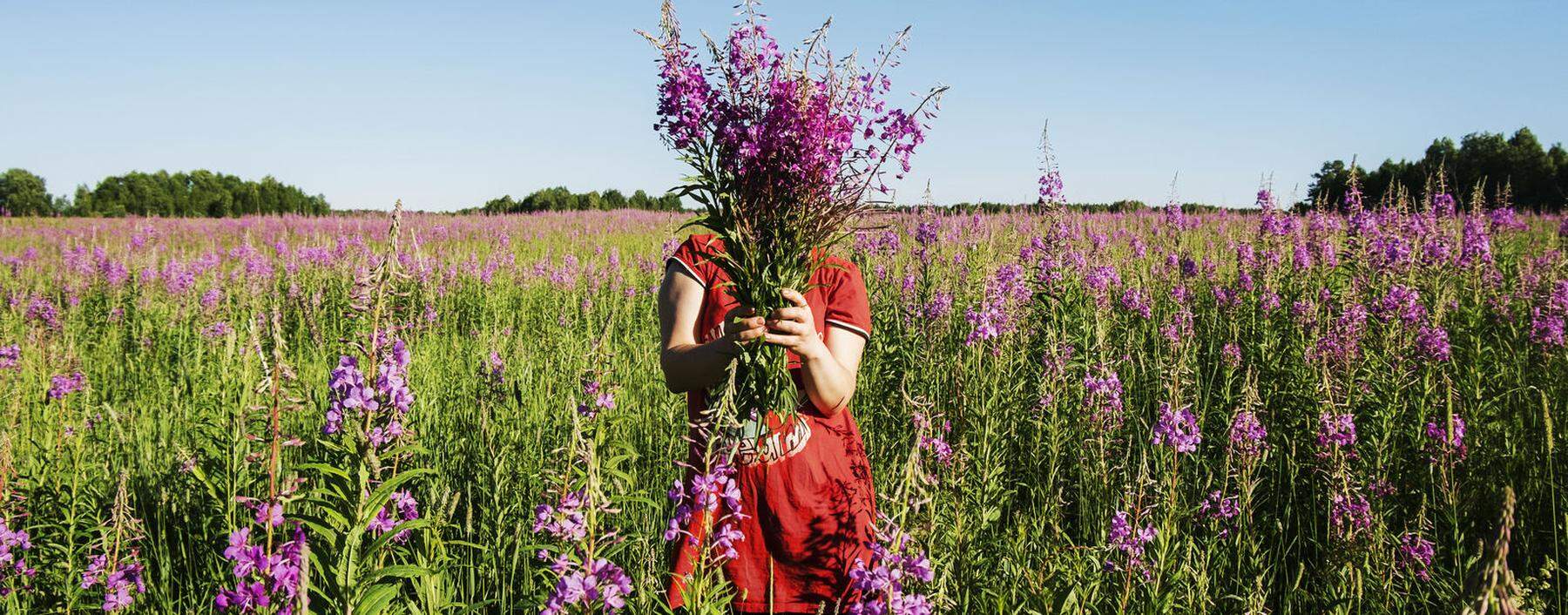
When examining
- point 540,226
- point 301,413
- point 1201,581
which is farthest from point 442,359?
point 540,226

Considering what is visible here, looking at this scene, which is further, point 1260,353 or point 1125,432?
point 1260,353

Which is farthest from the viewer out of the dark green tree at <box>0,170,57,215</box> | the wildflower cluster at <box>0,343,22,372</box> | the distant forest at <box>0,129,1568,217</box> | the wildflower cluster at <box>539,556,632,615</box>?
the dark green tree at <box>0,170,57,215</box>

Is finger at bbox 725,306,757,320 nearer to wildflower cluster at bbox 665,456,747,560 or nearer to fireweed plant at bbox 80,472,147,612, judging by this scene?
wildflower cluster at bbox 665,456,747,560

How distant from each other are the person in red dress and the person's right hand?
1.03ft

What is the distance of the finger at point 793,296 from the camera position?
1.53 meters

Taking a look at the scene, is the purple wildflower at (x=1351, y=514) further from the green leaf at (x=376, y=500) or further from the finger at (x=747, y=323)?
the green leaf at (x=376, y=500)

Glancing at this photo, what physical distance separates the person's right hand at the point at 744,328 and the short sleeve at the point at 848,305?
2.27 feet

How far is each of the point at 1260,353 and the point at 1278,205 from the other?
124 inches

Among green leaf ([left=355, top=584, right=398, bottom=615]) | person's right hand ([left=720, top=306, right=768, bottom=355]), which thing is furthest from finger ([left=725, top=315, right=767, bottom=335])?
green leaf ([left=355, top=584, right=398, bottom=615])

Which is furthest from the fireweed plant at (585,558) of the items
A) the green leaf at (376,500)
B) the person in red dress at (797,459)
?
the person in red dress at (797,459)

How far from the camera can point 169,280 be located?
8023mm

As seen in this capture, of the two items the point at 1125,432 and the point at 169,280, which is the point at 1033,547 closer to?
the point at 1125,432

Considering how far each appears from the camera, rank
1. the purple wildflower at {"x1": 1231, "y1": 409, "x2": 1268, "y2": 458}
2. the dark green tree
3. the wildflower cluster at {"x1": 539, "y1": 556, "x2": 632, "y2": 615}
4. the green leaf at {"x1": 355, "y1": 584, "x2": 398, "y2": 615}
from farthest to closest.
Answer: the dark green tree → the purple wildflower at {"x1": 1231, "y1": 409, "x2": 1268, "y2": 458} → the green leaf at {"x1": 355, "y1": 584, "x2": 398, "y2": 615} → the wildflower cluster at {"x1": 539, "y1": 556, "x2": 632, "y2": 615}

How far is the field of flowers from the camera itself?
1.51 metres
